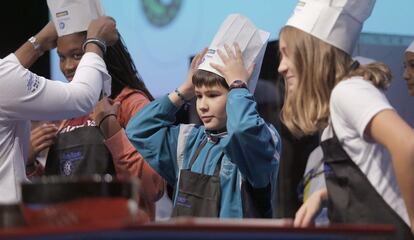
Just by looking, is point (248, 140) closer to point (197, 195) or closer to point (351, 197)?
point (197, 195)

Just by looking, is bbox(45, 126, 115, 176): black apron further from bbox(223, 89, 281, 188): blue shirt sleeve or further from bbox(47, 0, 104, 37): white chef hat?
bbox(223, 89, 281, 188): blue shirt sleeve

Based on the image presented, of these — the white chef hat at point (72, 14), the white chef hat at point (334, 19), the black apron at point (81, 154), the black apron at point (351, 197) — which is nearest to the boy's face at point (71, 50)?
the white chef hat at point (72, 14)

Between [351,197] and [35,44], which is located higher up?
[35,44]

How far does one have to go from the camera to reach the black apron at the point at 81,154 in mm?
2359

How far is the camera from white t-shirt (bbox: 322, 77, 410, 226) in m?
1.54

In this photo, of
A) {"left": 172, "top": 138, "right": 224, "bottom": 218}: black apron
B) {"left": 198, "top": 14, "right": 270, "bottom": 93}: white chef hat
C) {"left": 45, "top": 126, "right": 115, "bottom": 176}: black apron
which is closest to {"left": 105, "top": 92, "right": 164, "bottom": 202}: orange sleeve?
{"left": 45, "top": 126, "right": 115, "bottom": 176}: black apron

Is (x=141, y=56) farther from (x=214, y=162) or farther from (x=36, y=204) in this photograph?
(x=36, y=204)

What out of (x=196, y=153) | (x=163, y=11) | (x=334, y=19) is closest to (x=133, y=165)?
(x=196, y=153)

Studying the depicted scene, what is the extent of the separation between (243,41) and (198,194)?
41cm

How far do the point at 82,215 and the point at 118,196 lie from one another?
53 mm

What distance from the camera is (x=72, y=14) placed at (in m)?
2.44

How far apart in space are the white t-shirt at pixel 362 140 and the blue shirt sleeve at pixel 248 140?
0.42 metres

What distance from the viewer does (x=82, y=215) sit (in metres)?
1.06

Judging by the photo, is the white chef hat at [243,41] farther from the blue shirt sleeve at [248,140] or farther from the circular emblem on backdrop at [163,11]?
the circular emblem on backdrop at [163,11]
